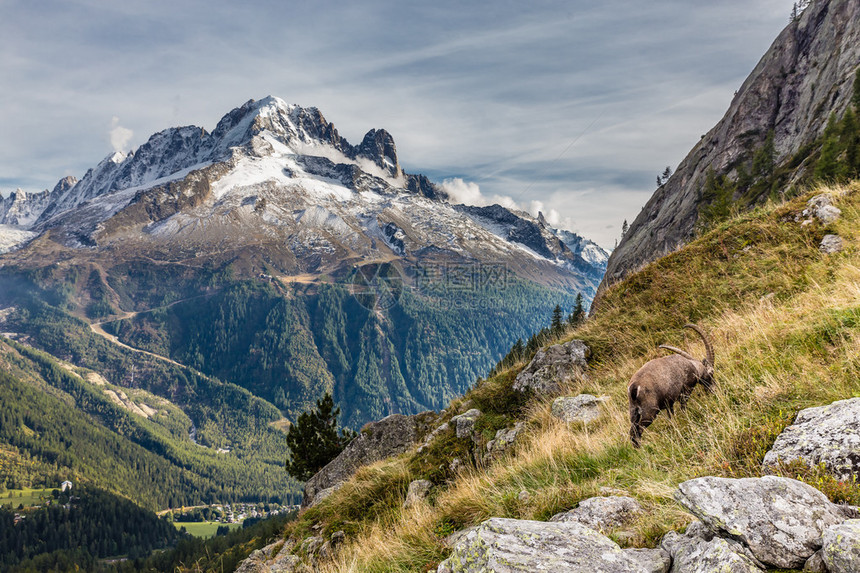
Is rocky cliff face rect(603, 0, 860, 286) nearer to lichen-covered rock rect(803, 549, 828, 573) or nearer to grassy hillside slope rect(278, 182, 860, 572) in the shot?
grassy hillside slope rect(278, 182, 860, 572)

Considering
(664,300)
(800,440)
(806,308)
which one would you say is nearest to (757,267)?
(664,300)

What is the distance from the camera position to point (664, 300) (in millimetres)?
12516

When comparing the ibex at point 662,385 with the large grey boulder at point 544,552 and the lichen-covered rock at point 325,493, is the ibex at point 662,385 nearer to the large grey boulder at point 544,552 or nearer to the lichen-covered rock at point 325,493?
the large grey boulder at point 544,552

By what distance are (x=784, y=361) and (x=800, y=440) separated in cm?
280

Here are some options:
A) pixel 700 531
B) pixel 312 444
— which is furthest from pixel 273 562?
pixel 312 444

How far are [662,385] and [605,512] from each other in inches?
97.5

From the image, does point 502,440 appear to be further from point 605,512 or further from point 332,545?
point 605,512

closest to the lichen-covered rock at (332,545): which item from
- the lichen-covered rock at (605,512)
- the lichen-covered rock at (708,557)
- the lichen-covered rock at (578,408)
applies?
the lichen-covered rock at (578,408)

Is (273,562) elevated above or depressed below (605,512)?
below

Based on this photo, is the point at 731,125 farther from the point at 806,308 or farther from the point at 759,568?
the point at 759,568

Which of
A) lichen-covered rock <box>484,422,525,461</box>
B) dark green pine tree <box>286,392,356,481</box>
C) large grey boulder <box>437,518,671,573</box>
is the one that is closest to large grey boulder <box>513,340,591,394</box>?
lichen-covered rock <box>484,422,525,461</box>

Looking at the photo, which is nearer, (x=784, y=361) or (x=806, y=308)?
(x=784, y=361)

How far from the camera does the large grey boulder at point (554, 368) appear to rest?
38.7 ft

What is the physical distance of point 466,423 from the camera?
12.1 metres
